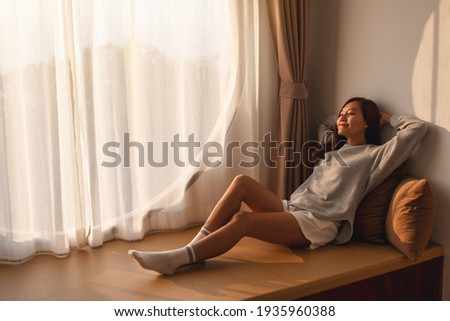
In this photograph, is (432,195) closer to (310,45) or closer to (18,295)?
(310,45)

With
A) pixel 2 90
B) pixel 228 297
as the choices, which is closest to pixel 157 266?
pixel 228 297

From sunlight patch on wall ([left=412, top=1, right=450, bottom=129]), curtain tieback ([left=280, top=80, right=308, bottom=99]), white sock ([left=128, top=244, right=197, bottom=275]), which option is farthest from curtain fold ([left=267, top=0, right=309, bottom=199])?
white sock ([left=128, top=244, right=197, bottom=275])

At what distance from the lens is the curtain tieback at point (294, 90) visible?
9.61 ft

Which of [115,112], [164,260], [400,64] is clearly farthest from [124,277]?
[400,64]

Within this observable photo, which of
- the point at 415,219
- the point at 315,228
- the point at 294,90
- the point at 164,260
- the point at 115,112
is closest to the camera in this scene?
the point at 164,260

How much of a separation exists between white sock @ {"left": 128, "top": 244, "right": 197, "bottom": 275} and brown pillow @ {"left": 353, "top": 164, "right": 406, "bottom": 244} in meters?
0.91

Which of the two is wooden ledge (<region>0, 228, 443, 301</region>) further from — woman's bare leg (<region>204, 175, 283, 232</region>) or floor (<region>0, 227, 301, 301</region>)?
woman's bare leg (<region>204, 175, 283, 232</region>)

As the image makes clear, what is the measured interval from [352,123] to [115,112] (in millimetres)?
1232

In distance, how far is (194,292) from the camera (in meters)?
2.02

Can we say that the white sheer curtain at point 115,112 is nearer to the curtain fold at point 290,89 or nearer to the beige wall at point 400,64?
the curtain fold at point 290,89

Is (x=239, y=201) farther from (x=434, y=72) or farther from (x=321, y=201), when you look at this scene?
(x=434, y=72)

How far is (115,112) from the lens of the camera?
2529 millimetres

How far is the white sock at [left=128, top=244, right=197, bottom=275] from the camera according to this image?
7.09ft

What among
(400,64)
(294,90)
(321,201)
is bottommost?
(321,201)
